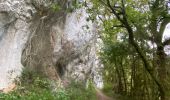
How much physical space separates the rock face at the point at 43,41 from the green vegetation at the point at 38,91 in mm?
502

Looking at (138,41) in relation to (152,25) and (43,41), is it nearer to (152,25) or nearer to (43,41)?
(152,25)

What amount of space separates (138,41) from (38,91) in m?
6.55

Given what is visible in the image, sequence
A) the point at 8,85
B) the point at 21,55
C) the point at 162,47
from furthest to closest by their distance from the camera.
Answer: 1. the point at 162,47
2. the point at 21,55
3. the point at 8,85

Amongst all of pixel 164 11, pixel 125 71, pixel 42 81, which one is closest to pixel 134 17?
pixel 164 11

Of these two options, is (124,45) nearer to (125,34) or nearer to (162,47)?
(125,34)

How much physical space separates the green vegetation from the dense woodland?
0.07 m

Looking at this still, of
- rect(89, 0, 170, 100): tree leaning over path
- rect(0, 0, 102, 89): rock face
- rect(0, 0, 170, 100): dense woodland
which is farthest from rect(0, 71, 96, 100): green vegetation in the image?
rect(89, 0, 170, 100): tree leaning over path

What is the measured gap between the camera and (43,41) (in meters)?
16.1

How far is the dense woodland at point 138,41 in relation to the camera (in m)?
14.5

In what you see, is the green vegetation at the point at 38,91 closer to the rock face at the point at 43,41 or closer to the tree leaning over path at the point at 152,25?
the rock face at the point at 43,41

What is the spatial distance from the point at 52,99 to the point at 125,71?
528 inches

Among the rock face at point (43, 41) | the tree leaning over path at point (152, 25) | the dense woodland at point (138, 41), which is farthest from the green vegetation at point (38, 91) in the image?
the tree leaning over path at point (152, 25)

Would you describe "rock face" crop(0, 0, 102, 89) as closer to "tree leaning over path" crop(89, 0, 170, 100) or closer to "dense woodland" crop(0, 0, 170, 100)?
"dense woodland" crop(0, 0, 170, 100)

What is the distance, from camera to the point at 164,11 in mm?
16422
